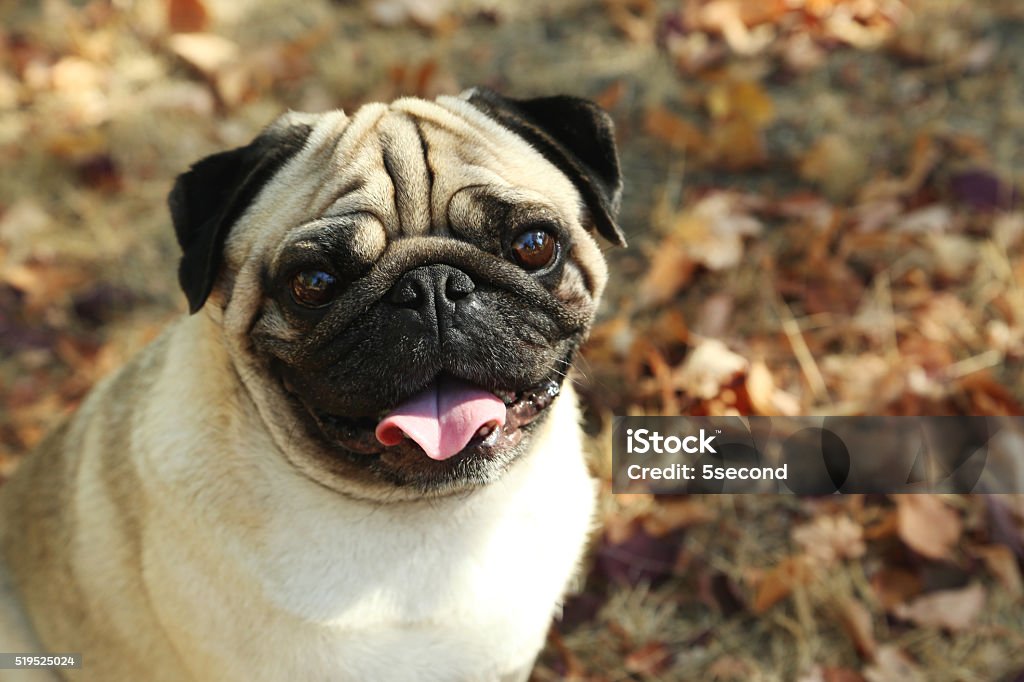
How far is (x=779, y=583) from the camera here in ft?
10.5

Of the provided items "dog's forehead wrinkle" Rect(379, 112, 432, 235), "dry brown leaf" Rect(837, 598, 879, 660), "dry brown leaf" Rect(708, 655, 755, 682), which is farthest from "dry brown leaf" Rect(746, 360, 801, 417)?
"dog's forehead wrinkle" Rect(379, 112, 432, 235)

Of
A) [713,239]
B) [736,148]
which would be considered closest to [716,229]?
[713,239]

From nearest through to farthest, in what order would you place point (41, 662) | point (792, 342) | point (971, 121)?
point (41, 662) < point (792, 342) < point (971, 121)

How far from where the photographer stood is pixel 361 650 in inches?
90.6

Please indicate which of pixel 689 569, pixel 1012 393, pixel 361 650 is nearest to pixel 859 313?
pixel 1012 393

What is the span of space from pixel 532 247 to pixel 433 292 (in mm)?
297

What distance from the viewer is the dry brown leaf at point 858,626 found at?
3.06 metres

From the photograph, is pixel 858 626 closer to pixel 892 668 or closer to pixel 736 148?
pixel 892 668

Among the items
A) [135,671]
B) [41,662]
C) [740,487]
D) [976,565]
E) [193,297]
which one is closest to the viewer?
[193,297]

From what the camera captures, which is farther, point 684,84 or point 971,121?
point 684,84

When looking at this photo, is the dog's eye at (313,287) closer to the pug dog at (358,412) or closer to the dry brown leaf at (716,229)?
the pug dog at (358,412)

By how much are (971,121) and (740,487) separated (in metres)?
2.32

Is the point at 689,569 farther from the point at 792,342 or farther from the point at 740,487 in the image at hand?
the point at 792,342

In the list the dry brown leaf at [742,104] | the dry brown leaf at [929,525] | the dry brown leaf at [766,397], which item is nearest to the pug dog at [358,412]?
the dry brown leaf at [766,397]
